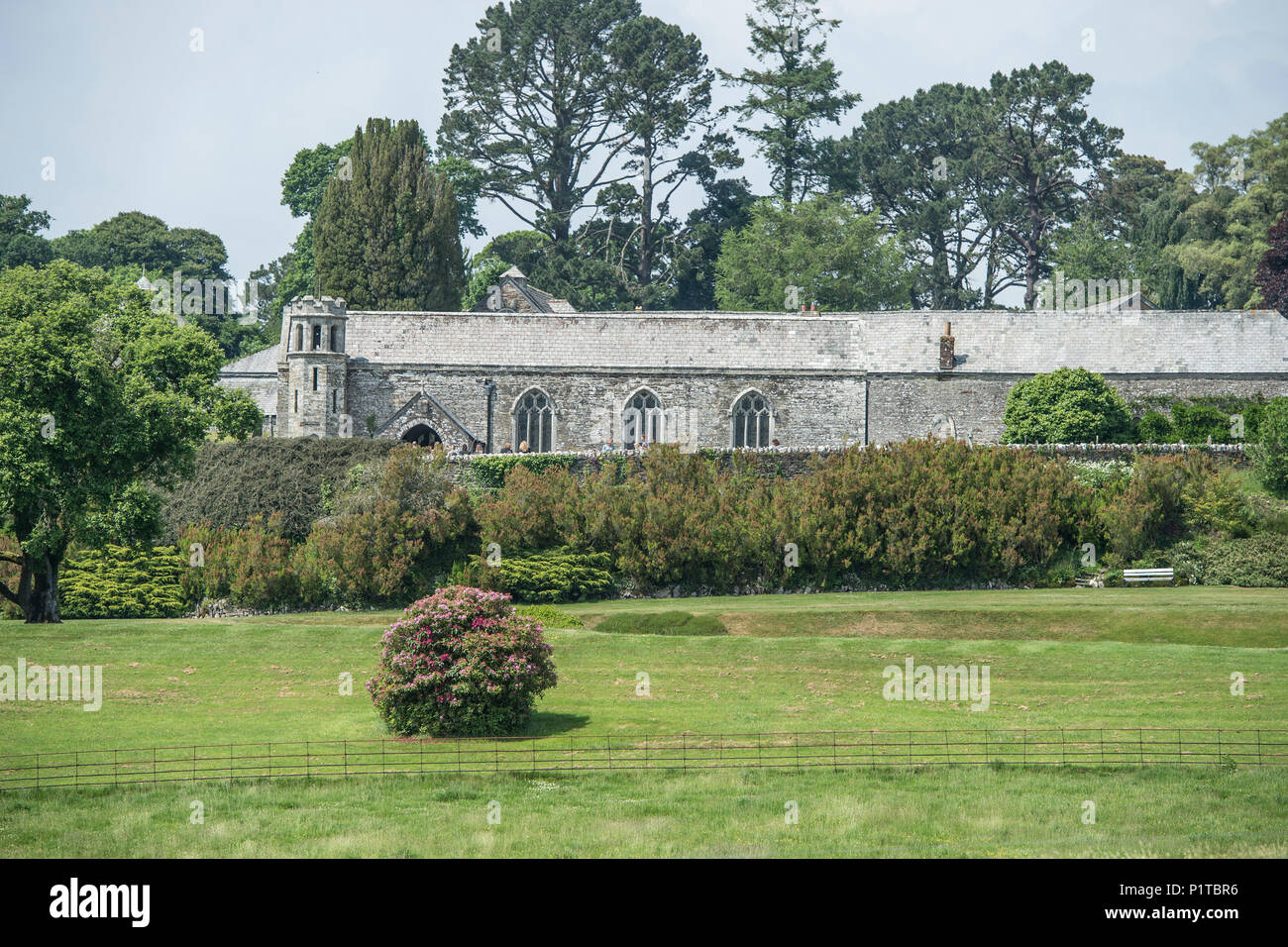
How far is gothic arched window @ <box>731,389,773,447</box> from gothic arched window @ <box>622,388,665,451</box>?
3328 millimetres

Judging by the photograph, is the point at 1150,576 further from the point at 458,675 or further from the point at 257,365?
the point at 257,365

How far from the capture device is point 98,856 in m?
21.3

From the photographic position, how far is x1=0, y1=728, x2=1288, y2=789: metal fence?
26.0 meters

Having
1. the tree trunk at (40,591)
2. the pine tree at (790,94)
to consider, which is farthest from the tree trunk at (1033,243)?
the tree trunk at (40,591)

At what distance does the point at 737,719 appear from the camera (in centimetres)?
3012

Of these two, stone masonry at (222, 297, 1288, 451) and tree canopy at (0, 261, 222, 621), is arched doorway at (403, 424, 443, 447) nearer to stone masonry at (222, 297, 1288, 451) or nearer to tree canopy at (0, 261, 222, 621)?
stone masonry at (222, 297, 1288, 451)

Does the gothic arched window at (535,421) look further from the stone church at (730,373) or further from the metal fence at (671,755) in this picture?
the metal fence at (671,755)

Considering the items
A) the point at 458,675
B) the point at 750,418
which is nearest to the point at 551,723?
the point at 458,675

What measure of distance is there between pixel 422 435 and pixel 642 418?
376 inches

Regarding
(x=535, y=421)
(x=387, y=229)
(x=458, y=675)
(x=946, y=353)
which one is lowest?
(x=458, y=675)

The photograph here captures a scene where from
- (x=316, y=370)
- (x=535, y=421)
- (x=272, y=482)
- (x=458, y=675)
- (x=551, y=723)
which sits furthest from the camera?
(x=535, y=421)

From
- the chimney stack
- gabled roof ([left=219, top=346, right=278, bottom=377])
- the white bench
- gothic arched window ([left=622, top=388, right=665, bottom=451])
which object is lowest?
the white bench

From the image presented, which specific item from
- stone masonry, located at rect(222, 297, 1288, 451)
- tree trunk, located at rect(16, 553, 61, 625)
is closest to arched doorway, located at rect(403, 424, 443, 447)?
stone masonry, located at rect(222, 297, 1288, 451)

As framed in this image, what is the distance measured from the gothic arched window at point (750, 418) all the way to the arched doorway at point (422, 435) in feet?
42.1
